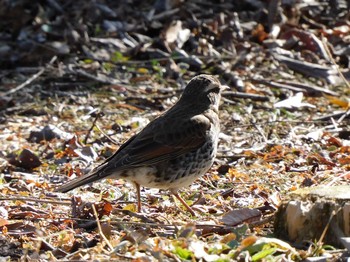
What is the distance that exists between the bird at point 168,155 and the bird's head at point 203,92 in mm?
121

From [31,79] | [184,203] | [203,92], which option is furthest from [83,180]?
[31,79]

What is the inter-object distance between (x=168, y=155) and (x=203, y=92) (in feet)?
2.74

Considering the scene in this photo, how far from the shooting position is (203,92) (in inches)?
292

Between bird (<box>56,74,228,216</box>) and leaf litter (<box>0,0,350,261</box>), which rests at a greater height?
bird (<box>56,74,228,216</box>)

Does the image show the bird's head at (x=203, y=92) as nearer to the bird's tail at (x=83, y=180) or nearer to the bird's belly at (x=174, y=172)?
the bird's belly at (x=174, y=172)

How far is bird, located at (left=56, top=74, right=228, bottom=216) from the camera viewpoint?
6543 mm

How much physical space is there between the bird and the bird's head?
121mm

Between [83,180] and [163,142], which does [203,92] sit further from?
[83,180]

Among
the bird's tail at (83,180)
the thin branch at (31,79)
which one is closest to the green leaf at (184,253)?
the bird's tail at (83,180)

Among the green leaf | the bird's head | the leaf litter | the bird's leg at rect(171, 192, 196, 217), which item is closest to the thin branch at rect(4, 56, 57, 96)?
the leaf litter

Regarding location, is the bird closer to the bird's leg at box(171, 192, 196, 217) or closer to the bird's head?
the bird's leg at box(171, 192, 196, 217)

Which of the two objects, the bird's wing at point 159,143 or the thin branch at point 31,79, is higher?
the bird's wing at point 159,143

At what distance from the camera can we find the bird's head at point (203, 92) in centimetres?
738

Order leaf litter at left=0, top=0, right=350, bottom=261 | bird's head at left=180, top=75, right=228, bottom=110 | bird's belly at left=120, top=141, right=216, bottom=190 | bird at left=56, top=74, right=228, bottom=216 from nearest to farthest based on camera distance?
leaf litter at left=0, top=0, right=350, bottom=261
bird at left=56, top=74, right=228, bottom=216
bird's belly at left=120, top=141, right=216, bottom=190
bird's head at left=180, top=75, right=228, bottom=110
